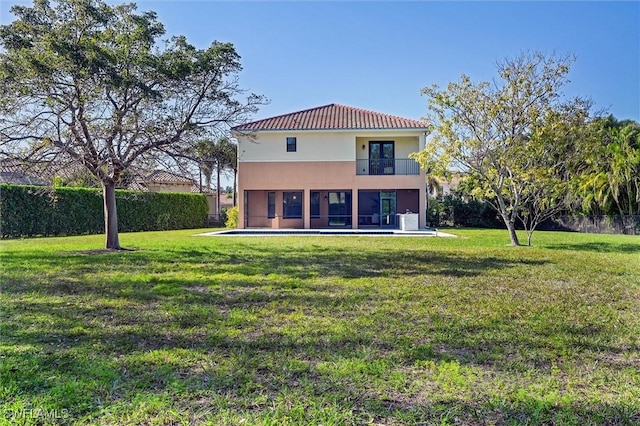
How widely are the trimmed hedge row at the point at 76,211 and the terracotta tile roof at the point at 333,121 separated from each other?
742 cm

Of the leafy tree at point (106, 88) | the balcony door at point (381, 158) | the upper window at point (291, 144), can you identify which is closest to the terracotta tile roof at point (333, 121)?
the upper window at point (291, 144)

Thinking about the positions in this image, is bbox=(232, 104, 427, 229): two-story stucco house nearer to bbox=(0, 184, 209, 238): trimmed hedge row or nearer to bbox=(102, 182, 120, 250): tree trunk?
bbox=(0, 184, 209, 238): trimmed hedge row

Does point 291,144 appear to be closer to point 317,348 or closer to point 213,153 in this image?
point 213,153

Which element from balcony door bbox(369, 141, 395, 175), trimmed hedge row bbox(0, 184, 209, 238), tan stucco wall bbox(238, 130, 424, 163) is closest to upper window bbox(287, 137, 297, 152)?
tan stucco wall bbox(238, 130, 424, 163)

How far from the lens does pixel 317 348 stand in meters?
4.10

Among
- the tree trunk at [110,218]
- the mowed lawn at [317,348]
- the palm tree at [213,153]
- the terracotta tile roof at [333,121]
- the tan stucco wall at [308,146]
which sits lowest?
the mowed lawn at [317,348]

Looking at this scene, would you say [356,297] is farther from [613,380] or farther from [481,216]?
[481,216]

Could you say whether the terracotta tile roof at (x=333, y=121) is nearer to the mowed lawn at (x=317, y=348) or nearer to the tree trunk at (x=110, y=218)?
the tree trunk at (x=110, y=218)

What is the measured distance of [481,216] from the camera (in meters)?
28.7

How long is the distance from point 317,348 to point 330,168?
21.0m

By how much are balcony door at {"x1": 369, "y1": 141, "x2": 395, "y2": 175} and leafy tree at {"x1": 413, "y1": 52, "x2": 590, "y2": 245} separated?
10.0 meters

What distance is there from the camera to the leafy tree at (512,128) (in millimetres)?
13852

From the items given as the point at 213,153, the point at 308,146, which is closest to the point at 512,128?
the point at 213,153

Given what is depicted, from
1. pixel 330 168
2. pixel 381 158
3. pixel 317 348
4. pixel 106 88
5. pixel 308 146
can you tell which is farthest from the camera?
pixel 381 158
